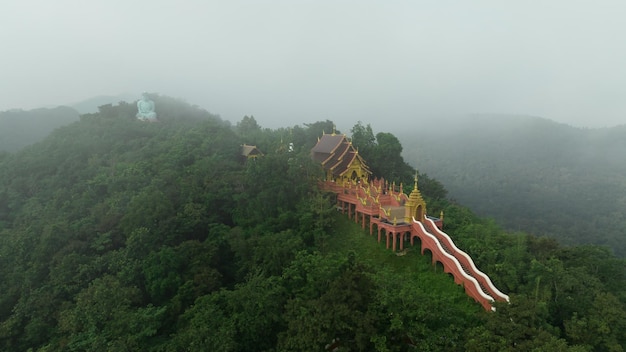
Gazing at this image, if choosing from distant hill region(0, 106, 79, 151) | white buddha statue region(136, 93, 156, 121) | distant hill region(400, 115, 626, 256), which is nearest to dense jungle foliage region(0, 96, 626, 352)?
white buddha statue region(136, 93, 156, 121)

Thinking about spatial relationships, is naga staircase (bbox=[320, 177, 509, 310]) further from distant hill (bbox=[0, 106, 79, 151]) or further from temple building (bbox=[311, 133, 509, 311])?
distant hill (bbox=[0, 106, 79, 151])

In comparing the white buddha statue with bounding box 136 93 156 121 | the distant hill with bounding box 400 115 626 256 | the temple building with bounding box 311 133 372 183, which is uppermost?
the white buddha statue with bounding box 136 93 156 121

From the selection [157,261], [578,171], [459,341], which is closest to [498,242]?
[459,341]

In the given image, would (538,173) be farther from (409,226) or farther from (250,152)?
(409,226)

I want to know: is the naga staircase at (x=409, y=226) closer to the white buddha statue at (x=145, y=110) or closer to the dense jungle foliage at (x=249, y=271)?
the dense jungle foliage at (x=249, y=271)

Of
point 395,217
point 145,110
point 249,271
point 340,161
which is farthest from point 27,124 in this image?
point 395,217

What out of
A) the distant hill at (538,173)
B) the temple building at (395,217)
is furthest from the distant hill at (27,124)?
the distant hill at (538,173)

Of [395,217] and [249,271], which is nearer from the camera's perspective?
[249,271]
